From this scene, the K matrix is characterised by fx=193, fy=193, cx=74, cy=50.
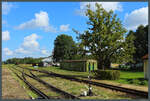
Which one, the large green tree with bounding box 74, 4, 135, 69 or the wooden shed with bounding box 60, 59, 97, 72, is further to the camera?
the wooden shed with bounding box 60, 59, 97, 72

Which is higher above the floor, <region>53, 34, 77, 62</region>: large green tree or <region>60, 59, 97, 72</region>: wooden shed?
<region>53, 34, 77, 62</region>: large green tree

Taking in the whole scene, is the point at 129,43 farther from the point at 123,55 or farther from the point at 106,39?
the point at 106,39

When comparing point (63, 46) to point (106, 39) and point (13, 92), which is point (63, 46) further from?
point (13, 92)

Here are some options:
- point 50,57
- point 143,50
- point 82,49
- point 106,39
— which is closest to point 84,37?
point 82,49

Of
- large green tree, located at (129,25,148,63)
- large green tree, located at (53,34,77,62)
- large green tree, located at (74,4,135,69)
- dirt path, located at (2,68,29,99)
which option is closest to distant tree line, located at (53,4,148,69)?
large green tree, located at (74,4,135,69)

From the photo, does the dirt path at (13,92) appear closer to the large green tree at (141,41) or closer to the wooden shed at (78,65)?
the wooden shed at (78,65)

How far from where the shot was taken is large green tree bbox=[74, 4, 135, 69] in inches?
919

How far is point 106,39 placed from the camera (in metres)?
23.0

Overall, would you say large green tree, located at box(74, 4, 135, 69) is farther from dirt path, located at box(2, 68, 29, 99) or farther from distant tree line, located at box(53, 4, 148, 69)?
dirt path, located at box(2, 68, 29, 99)

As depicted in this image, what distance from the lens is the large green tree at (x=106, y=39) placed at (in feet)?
76.6

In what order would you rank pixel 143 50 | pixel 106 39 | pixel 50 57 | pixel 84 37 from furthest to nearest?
pixel 50 57
pixel 143 50
pixel 84 37
pixel 106 39

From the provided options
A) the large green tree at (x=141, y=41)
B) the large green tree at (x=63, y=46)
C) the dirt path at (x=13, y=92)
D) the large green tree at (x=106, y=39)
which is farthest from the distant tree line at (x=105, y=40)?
the large green tree at (x=63, y=46)

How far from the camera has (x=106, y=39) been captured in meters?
23.0

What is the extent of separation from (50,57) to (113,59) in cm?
6136
